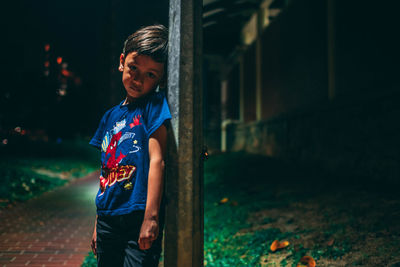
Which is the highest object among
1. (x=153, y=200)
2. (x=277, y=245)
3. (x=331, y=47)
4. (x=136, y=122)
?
(x=331, y=47)

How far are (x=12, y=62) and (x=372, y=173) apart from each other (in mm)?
8594

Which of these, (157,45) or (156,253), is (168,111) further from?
(156,253)

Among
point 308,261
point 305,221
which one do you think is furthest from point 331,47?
point 308,261

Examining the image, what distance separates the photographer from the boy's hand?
4.77 ft

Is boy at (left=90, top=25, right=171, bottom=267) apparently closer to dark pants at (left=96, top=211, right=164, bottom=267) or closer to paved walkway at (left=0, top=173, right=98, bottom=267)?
dark pants at (left=96, top=211, right=164, bottom=267)

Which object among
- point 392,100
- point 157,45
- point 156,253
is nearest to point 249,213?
point 392,100

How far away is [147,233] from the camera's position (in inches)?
57.2

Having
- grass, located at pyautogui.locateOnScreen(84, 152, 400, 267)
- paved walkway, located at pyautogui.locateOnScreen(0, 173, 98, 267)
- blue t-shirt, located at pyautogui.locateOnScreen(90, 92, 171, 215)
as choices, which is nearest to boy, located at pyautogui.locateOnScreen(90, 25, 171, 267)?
blue t-shirt, located at pyautogui.locateOnScreen(90, 92, 171, 215)

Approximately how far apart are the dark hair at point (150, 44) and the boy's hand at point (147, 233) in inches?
33.5

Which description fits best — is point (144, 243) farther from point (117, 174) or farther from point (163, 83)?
point (163, 83)

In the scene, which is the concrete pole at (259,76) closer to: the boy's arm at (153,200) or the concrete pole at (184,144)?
the concrete pole at (184,144)

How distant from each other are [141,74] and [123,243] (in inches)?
36.2

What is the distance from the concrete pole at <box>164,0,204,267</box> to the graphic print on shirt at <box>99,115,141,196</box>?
0.22 m

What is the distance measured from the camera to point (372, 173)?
4727mm
